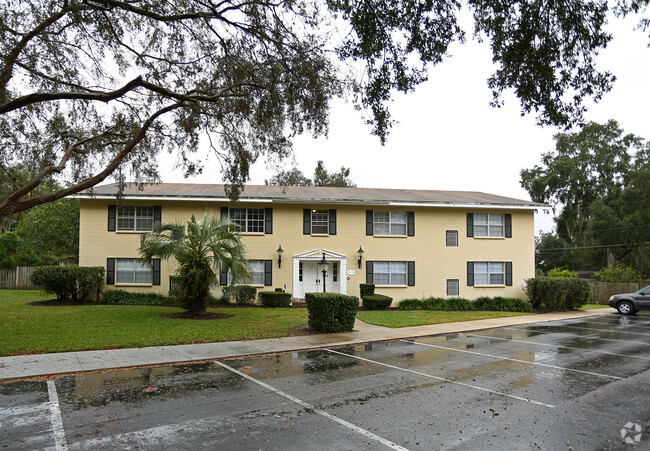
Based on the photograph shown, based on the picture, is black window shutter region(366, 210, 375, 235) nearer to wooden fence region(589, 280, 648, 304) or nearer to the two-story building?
the two-story building

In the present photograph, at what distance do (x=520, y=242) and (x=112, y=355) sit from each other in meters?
21.3

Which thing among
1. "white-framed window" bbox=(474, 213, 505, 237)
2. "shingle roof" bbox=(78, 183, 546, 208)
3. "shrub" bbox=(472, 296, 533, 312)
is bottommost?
"shrub" bbox=(472, 296, 533, 312)

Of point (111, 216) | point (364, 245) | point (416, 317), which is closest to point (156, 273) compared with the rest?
point (111, 216)

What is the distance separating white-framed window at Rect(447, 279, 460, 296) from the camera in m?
23.0

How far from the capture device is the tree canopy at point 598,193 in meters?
40.0

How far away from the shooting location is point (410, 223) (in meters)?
23.0

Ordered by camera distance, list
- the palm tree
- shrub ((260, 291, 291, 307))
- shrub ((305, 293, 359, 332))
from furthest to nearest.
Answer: shrub ((260, 291, 291, 307)) < the palm tree < shrub ((305, 293, 359, 332))

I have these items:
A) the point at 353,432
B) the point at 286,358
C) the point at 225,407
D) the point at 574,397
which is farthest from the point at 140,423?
the point at 574,397

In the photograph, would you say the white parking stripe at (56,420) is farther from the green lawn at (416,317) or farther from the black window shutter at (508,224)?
the black window shutter at (508,224)

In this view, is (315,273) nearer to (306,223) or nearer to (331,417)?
(306,223)

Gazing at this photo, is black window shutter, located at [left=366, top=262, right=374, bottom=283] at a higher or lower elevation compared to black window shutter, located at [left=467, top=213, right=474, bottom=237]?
lower

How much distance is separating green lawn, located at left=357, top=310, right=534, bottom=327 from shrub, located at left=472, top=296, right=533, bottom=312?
1.45 m

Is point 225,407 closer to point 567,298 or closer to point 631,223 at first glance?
point 567,298

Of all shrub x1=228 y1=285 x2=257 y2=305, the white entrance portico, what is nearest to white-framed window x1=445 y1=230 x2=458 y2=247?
the white entrance portico
